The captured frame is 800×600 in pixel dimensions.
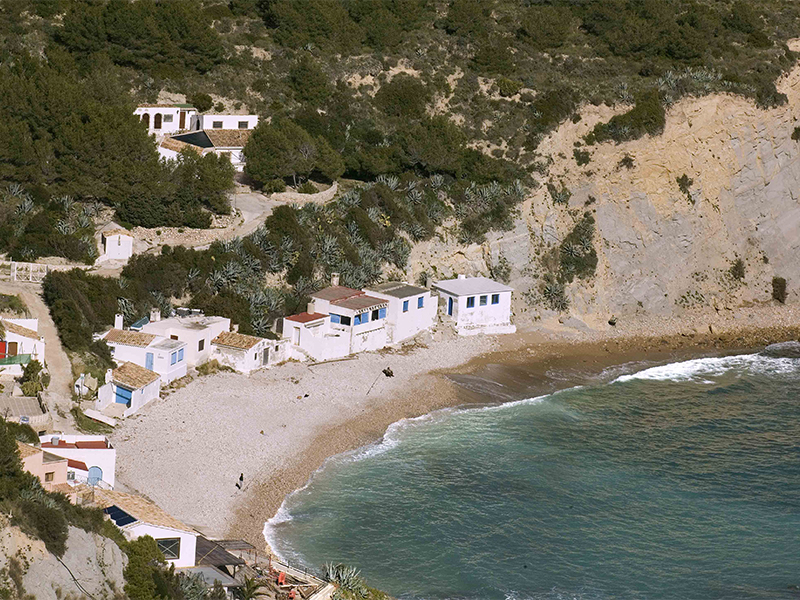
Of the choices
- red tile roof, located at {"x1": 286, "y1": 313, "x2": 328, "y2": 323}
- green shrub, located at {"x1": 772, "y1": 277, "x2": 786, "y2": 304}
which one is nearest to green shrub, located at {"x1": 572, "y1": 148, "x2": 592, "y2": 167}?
green shrub, located at {"x1": 772, "y1": 277, "x2": 786, "y2": 304}

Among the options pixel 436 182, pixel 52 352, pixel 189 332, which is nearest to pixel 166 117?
pixel 436 182

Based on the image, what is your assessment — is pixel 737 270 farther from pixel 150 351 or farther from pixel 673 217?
pixel 150 351

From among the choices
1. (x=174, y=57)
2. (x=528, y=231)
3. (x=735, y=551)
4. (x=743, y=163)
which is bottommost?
(x=735, y=551)

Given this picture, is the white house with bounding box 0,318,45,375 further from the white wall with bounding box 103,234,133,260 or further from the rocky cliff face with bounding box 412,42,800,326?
the rocky cliff face with bounding box 412,42,800,326

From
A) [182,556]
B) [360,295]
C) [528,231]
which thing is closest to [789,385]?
[528,231]

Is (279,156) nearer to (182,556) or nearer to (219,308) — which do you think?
(219,308)

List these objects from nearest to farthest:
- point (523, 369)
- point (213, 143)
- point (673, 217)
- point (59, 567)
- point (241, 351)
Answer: point (59, 567) → point (241, 351) → point (523, 369) → point (213, 143) → point (673, 217)
